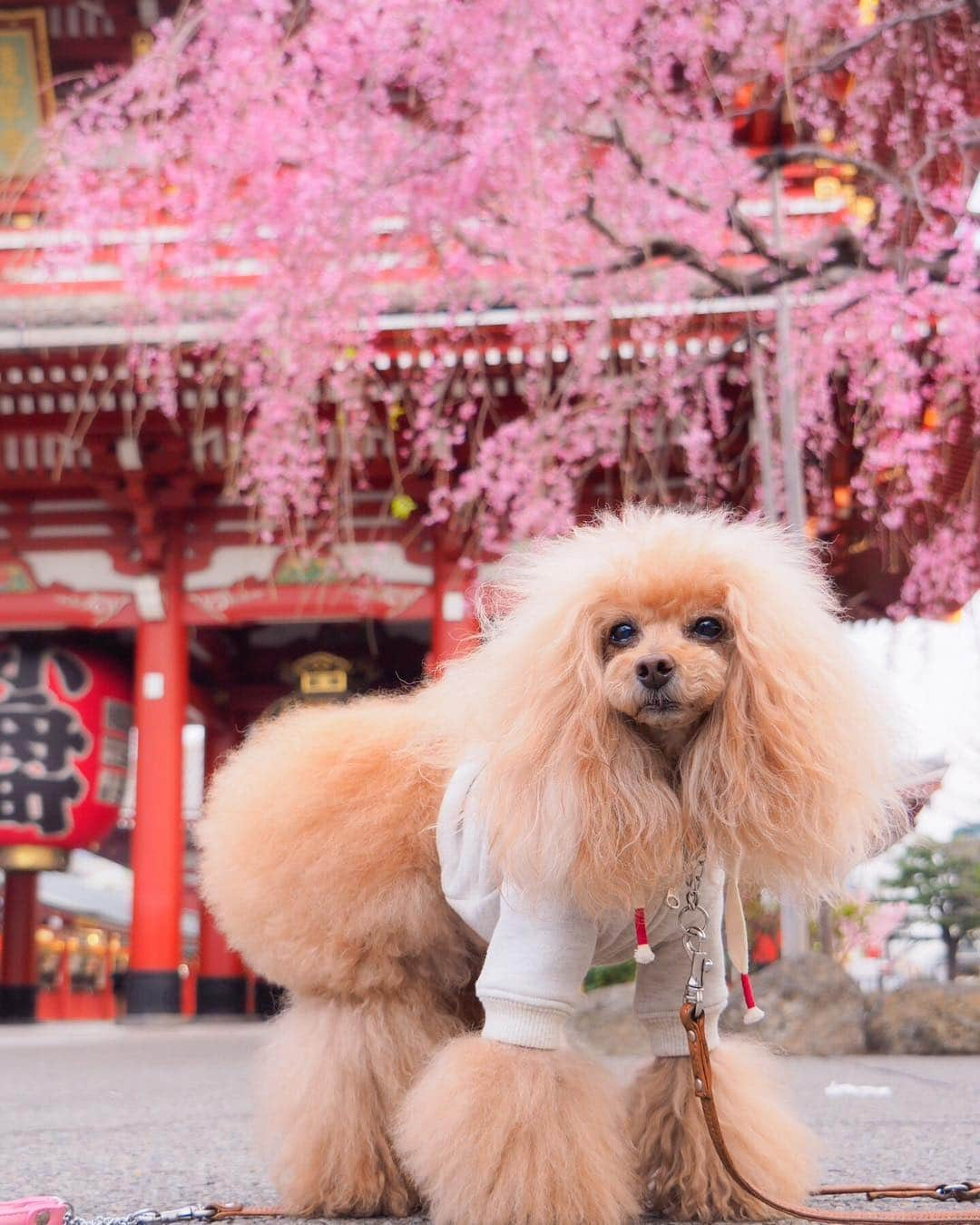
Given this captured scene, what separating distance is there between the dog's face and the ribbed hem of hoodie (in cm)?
47

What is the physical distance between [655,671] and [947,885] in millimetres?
5711

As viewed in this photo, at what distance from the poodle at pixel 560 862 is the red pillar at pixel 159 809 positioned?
683 cm

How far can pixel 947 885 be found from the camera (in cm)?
684

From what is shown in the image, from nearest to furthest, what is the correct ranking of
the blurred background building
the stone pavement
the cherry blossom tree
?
the stone pavement
the cherry blossom tree
the blurred background building

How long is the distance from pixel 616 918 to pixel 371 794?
20.3 inches

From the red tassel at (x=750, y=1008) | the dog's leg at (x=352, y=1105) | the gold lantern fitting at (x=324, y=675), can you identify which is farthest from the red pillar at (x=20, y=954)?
the red tassel at (x=750, y=1008)

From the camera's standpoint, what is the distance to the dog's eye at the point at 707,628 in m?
1.90

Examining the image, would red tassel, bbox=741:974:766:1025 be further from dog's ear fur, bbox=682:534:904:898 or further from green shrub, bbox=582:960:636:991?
green shrub, bbox=582:960:636:991

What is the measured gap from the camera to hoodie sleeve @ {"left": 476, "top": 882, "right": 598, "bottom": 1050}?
1.94m

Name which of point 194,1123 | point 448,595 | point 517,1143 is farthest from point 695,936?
point 448,595

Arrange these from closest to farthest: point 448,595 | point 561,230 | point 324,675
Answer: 1. point 561,230
2. point 448,595
3. point 324,675

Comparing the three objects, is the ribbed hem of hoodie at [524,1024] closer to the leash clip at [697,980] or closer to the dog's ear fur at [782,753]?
the leash clip at [697,980]

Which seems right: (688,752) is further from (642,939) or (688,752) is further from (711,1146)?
(711,1146)

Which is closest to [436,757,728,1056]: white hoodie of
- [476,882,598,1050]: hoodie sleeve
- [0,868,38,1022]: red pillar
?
[476,882,598,1050]: hoodie sleeve
